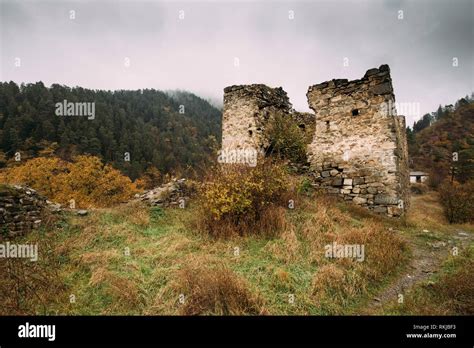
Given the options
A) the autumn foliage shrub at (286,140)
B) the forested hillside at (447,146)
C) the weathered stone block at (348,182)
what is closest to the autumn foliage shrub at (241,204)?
the weathered stone block at (348,182)

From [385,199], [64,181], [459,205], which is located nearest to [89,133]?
[64,181]

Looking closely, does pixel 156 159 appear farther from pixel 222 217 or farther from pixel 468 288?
pixel 468 288

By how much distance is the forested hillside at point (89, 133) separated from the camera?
39.8m

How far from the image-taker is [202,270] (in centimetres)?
433

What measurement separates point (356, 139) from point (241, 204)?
5.02 metres

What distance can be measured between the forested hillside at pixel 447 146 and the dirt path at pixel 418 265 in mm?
29039

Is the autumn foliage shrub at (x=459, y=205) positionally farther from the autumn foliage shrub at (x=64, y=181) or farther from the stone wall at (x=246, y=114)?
the autumn foliage shrub at (x=64, y=181)

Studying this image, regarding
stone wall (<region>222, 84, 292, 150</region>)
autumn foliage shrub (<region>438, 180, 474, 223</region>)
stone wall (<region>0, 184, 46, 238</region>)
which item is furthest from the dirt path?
stone wall (<region>0, 184, 46, 238</region>)

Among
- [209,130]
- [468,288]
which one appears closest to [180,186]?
[468,288]

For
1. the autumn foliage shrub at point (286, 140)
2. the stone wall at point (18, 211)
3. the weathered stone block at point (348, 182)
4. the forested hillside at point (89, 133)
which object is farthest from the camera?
the forested hillside at point (89, 133)

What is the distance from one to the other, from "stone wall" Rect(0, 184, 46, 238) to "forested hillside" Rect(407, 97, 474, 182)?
3706cm

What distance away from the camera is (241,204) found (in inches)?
237

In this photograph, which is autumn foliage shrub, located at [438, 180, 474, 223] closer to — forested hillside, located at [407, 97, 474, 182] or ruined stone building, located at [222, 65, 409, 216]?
ruined stone building, located at [222, 65, 409, 216]

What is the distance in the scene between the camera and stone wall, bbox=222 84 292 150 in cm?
1019
